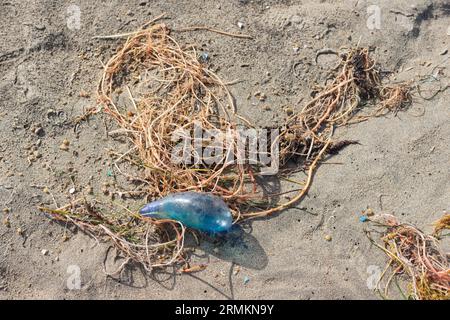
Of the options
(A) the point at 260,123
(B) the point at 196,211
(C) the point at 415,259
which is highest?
(A) the point at 260,123

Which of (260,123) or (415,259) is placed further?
(260,123)

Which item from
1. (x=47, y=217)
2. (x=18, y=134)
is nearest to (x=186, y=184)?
(x=47, y=217)

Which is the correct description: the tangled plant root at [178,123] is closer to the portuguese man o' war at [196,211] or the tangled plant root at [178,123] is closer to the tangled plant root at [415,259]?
the portuguese man o' war at [196,211]

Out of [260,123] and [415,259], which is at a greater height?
[260,123]

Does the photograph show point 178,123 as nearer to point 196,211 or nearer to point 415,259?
point 196,211

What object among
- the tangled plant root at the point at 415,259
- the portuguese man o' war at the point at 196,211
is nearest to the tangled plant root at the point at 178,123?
the portuguese man o' war at the point at 196,211

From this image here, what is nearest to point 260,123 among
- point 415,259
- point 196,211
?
point 196,211

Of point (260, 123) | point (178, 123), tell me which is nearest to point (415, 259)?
point (260, 123)
